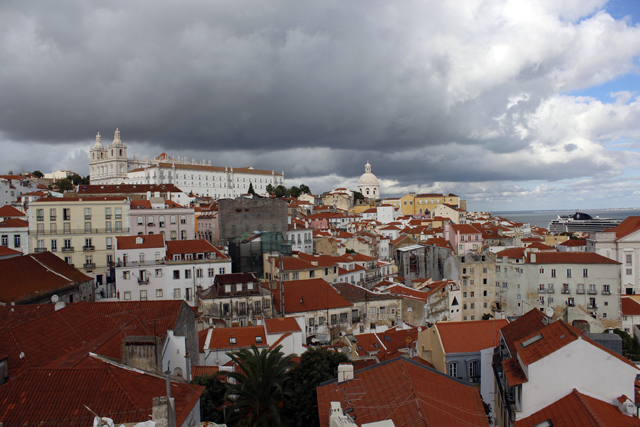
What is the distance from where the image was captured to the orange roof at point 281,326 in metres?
27.0

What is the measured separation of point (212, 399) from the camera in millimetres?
16969

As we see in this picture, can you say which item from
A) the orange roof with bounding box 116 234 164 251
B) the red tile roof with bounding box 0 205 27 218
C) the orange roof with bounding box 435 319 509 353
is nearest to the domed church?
the red tile roof with bounding box 0 205 27 218

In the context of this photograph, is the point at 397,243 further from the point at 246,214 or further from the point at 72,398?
the point at 72,398

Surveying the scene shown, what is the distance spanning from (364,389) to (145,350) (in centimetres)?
697

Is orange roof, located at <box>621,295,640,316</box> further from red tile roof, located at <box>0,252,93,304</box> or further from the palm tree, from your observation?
red tile roof, located at <box>0,252,93,304</box>

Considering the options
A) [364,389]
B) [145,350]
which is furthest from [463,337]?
[145,350]

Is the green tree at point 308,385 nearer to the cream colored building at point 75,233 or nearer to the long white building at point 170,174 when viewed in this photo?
the cream colored building at point 75,233

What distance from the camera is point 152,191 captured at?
95.3 metres

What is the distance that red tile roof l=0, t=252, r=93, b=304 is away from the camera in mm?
25203

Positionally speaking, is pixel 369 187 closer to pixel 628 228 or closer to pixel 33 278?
pixel 628 228

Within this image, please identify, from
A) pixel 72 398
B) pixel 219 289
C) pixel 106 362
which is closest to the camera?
pixel 72 398

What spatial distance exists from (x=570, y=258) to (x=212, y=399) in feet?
144

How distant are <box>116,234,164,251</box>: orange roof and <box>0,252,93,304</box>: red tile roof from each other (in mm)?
6490

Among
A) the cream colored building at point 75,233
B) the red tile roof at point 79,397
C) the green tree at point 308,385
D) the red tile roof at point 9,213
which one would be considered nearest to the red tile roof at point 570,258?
the green tree at point 308,385
